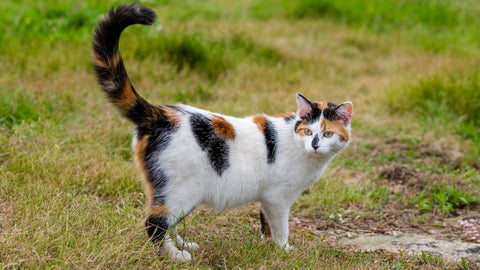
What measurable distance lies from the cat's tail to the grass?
0.70 m

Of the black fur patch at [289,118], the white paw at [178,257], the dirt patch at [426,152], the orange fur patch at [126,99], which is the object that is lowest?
the dirt patch at [426,152]

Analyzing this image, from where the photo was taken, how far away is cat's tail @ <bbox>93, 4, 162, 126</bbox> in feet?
9.09

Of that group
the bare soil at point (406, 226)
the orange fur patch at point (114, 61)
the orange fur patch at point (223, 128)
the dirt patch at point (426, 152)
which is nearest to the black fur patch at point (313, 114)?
the orange fur patch at point (223, 128)

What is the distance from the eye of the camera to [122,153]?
447 centimetres

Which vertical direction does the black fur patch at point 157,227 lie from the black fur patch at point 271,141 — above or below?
below

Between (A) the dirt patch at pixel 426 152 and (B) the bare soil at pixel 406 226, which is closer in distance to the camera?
(B) the bare soil at pixel 406 226

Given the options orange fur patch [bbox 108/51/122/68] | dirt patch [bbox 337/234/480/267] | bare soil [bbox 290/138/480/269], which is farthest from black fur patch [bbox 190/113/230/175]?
dirt patch [bbox 337/234/480/267]

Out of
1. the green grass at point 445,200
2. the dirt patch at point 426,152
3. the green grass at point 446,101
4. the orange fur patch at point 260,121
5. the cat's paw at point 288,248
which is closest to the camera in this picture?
the cat's paw at point 288,248

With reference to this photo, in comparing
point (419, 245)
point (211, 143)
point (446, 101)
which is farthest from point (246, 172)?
point (446, 101)

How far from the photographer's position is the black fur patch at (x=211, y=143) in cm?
288

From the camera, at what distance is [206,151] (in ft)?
9.39

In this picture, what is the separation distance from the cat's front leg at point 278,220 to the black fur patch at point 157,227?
2.37ft

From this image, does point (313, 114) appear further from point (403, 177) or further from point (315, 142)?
point (403, 177)

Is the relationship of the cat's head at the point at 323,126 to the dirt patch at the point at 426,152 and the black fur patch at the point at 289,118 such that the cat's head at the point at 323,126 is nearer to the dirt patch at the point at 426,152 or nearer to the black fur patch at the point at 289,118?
the black fur patch at the point at 289,118
